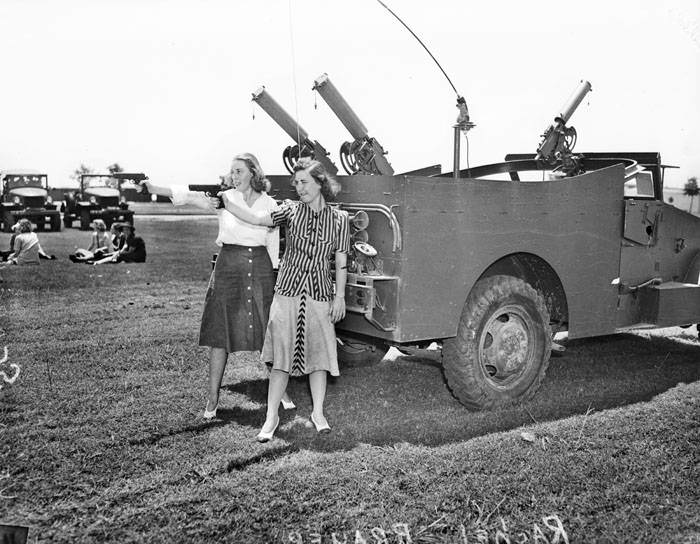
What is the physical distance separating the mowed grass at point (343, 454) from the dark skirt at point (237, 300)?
577 mm

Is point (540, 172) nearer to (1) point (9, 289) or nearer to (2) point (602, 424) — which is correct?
(2) point (602, 424)

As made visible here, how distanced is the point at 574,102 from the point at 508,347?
2778 millimetres

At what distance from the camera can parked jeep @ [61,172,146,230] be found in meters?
26.3

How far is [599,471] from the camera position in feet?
14.0

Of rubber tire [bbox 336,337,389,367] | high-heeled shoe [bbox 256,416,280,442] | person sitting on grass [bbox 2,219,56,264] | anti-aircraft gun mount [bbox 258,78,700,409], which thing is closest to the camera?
high-heeled shoe [bbox 256,416,280,442]

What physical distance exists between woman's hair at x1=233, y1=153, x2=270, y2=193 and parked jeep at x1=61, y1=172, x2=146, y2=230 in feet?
70.7

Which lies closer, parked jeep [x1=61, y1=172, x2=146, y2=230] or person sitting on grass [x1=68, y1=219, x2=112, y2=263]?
person sitting on grass [x1=68, y1=219, x2=112, y2=263]

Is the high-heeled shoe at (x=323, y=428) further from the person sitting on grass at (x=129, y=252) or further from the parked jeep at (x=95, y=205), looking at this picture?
the parked jeep at (x=95, y=205)

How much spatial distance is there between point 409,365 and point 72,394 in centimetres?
301

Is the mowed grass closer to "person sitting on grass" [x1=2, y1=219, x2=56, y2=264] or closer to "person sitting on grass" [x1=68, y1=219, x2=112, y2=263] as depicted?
"person sitting on grass" [x1=2, y1=219, x2=56, y2=264]

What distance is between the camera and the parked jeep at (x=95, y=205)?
26.3 m

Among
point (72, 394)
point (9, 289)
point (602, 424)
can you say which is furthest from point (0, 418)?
point (9, 289)

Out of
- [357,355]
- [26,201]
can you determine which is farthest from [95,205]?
[357,355]

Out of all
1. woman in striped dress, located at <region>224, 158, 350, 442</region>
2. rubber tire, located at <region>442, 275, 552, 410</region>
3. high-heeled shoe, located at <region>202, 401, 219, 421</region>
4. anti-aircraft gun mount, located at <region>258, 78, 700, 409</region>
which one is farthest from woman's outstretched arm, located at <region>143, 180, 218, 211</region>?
rubber tire, located at <region>442, 275, 552, 410</region>
